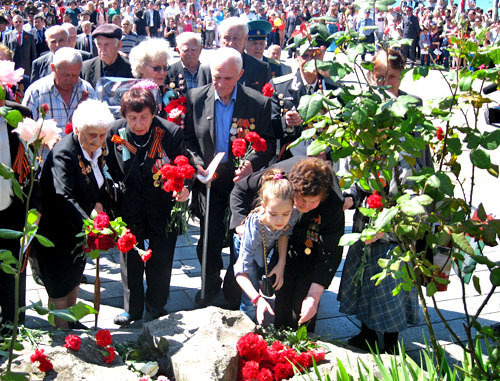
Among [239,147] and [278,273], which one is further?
[239,147]

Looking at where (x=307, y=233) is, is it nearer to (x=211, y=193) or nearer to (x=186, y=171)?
(x=186, y=171)

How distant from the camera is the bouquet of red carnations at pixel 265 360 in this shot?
3389 mm

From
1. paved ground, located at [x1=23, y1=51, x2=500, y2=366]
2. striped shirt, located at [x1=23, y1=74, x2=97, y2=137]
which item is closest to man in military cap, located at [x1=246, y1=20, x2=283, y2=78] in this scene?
paved ground, located at [x1=23, y1=51, x2=500, y2=366]

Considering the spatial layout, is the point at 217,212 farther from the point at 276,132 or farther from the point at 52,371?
the point at 52,371

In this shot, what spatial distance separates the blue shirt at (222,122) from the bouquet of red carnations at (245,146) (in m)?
0.16

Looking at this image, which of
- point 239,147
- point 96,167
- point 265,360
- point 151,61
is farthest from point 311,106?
point 151,61

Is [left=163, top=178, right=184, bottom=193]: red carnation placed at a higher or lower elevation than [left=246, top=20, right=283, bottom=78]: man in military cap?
lower

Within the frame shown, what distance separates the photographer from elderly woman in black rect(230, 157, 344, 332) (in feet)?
12.6

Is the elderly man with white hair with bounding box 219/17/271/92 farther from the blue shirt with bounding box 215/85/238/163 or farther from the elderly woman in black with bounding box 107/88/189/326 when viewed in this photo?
the elderly woman in black with bounding box 107/88/189/326

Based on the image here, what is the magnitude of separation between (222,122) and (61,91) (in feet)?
4.82

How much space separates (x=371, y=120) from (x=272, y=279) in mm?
1898

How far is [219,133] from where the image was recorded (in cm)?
513

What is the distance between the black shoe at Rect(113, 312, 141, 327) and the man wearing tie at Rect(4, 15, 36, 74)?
24.6 feet

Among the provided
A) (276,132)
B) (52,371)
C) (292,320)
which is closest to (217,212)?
(276,132)
